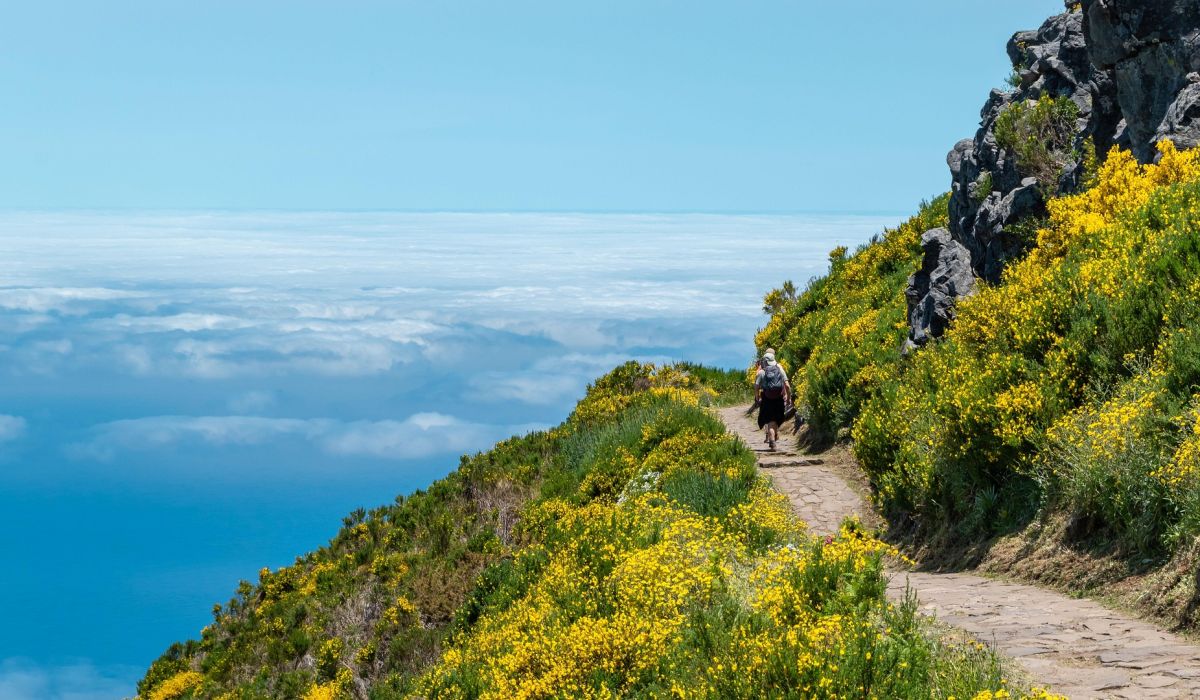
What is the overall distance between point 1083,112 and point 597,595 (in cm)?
1415

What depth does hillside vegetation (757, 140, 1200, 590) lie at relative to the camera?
905cm

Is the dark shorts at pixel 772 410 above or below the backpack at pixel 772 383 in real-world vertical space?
below

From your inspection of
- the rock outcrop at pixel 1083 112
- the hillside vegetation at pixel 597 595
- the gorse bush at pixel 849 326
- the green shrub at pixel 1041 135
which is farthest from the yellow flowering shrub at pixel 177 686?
the green shrub at pixel 1041 135

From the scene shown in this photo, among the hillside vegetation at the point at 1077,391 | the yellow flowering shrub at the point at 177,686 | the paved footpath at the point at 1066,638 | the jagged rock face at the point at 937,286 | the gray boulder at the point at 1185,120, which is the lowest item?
the yellow flowering shrub at the point at 177,686

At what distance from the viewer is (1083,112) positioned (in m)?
18.2

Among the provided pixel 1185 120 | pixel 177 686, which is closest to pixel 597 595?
pixel 1185 120

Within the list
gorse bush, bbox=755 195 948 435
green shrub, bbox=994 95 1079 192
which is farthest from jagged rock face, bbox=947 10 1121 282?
gorse bush, bbox=755 195 948 435

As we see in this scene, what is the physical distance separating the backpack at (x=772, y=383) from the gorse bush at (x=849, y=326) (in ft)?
2.51

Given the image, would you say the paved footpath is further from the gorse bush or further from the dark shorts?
the dark shorts

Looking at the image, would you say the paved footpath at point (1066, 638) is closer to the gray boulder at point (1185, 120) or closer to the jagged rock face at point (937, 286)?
the jagged rock face at point (937, 286)

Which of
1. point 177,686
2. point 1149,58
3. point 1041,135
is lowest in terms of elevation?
point 177,686

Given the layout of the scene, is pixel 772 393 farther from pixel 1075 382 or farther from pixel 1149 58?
pixel 1149 58

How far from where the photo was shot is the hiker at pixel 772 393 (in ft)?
61.9

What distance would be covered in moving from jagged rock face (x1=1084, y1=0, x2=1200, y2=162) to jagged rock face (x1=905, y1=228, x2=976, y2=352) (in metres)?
3.45
